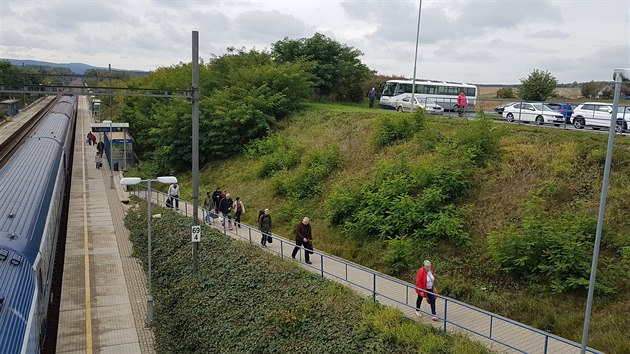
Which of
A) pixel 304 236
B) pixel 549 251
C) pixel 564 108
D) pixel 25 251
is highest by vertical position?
pixel 564 108

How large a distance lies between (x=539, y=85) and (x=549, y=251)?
34539 mm

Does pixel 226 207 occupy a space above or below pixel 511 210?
below

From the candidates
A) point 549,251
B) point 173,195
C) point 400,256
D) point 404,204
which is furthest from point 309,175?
point 549,251

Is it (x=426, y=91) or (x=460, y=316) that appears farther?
(x=426, y=91)

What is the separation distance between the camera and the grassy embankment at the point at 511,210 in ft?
39.8

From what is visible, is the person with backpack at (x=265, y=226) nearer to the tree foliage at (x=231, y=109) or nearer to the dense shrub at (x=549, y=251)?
the dense shrub at (x=549, y=251)

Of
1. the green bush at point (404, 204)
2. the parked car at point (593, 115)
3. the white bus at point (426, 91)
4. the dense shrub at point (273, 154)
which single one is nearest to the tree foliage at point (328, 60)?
the white bus at point (426, 91)

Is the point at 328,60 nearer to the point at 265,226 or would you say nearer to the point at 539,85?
the point at 539,85

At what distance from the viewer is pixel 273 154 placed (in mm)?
28719

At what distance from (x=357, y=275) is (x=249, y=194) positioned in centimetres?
1249

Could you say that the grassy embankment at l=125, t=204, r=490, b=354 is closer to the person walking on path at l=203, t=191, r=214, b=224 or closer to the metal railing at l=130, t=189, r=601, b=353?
the metal railing at l=130, t=189, r=601, b=353

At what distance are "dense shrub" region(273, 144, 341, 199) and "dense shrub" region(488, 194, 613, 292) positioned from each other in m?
10.4

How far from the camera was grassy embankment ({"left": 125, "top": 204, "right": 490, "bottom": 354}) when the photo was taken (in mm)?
10969

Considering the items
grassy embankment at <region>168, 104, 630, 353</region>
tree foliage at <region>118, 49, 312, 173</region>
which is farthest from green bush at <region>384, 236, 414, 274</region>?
tree foliage at <region>118, 49, 312, 173</region>
